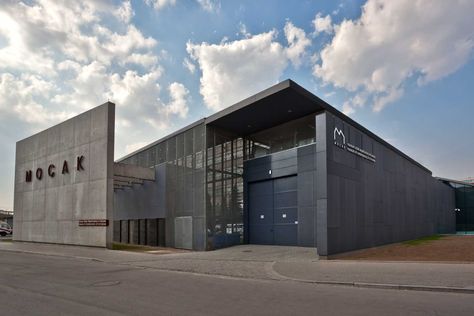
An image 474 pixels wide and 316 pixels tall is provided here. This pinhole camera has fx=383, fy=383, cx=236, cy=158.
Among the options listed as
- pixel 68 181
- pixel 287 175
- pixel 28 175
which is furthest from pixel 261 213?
pixel 28 175

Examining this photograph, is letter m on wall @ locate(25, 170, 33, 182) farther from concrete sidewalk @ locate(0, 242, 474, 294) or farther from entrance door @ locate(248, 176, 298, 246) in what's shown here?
entrance door @ locate(248, 176, 298, 246)

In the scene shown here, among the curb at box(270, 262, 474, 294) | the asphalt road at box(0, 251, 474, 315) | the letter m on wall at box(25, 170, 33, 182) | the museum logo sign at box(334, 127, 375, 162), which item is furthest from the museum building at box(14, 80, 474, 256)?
the asphalt road at box(0, 251, 474, 315)

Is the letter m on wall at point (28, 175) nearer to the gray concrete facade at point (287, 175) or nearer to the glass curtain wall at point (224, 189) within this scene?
the gray concrete facade at point (287, 175)

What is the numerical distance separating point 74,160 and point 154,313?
90.5 feet

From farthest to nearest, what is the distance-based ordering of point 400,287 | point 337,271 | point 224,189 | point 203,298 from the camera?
point 224,189
point 337,271
point 400,287
point 203,298

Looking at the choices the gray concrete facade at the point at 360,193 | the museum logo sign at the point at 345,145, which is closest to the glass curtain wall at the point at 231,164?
the museum logo sign at the point at 345,145

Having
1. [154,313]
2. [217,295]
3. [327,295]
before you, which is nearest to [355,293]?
[327,295]

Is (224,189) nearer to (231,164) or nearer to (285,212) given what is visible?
(231,164)

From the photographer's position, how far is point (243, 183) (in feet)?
97.9

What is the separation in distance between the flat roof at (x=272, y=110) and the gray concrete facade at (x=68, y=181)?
7.22m

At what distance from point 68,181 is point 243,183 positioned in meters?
15.3

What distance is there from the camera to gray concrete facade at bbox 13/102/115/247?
2883cm

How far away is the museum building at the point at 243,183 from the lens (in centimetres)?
2180

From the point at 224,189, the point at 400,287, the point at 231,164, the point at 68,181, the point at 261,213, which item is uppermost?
the point at 231,164
